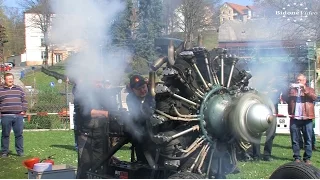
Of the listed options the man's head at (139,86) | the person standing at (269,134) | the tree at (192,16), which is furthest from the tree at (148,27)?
the person standing at (269,134)

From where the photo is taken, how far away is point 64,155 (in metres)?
11.9

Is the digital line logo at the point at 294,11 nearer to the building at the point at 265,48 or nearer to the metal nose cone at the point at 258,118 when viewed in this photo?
the building at the point at 265,48

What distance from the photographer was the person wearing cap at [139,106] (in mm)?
6109

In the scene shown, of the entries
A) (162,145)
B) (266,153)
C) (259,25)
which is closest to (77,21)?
(162,145)

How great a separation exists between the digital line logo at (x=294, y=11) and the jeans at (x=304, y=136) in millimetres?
2286

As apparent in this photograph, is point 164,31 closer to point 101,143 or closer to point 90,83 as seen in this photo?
point 90,83


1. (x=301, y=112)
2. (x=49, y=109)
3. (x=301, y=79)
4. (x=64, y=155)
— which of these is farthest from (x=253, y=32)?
(x=49, y=109)

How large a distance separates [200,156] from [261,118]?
85cm

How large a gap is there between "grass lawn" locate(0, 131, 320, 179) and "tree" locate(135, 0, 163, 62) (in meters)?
2.06

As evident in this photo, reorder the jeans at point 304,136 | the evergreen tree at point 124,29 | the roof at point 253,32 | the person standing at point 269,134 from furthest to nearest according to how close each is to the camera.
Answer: the jeans at point 304,136 → the roof at point 253,32 → the evergreen tree at point 124,29 → the person standing at point 269,134

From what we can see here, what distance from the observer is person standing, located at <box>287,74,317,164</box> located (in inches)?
404

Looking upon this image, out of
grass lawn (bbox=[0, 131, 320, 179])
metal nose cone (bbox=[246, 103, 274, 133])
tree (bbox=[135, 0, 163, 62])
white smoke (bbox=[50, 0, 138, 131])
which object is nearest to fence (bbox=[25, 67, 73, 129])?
grass lawn (bbox=[0, 131, 320, 179])

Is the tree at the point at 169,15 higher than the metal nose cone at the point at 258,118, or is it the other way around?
the tree at the point at 169,15

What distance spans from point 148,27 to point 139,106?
39.9 inches
